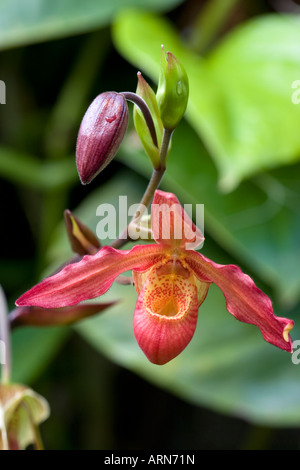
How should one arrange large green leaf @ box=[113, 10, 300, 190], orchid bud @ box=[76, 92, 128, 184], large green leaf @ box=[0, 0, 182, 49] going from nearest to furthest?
1. orchid bud @ box=[76, 92, 128, 184]
2. large green leaf @ box=[113, 10, 300, 190]
3. large green leaf @ box=[0, 0, 182, 49]

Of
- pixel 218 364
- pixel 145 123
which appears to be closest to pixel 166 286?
pixel 145 123

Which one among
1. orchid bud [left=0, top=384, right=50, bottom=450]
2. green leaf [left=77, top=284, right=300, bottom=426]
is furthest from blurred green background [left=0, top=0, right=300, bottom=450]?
orchid bud [left=0, top=384, right=50, bottom=450]

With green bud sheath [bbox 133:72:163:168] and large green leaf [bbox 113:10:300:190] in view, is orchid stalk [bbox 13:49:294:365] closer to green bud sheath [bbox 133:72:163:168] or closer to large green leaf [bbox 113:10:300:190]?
green bud sheath [bbox 133:72:163:168]

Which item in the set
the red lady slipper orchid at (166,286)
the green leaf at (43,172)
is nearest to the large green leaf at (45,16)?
the green leaf at (43,172)

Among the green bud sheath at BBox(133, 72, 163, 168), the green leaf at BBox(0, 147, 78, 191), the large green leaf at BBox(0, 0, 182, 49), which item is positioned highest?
the large green leaf at BBox(0, 0, 182, 49)

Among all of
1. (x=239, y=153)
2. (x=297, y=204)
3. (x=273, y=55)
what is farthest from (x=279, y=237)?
(x=273, y=55)

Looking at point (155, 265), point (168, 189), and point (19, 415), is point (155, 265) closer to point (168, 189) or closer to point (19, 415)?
point (19, 415)

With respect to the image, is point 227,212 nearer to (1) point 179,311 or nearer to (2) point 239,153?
(2) point 239,153
